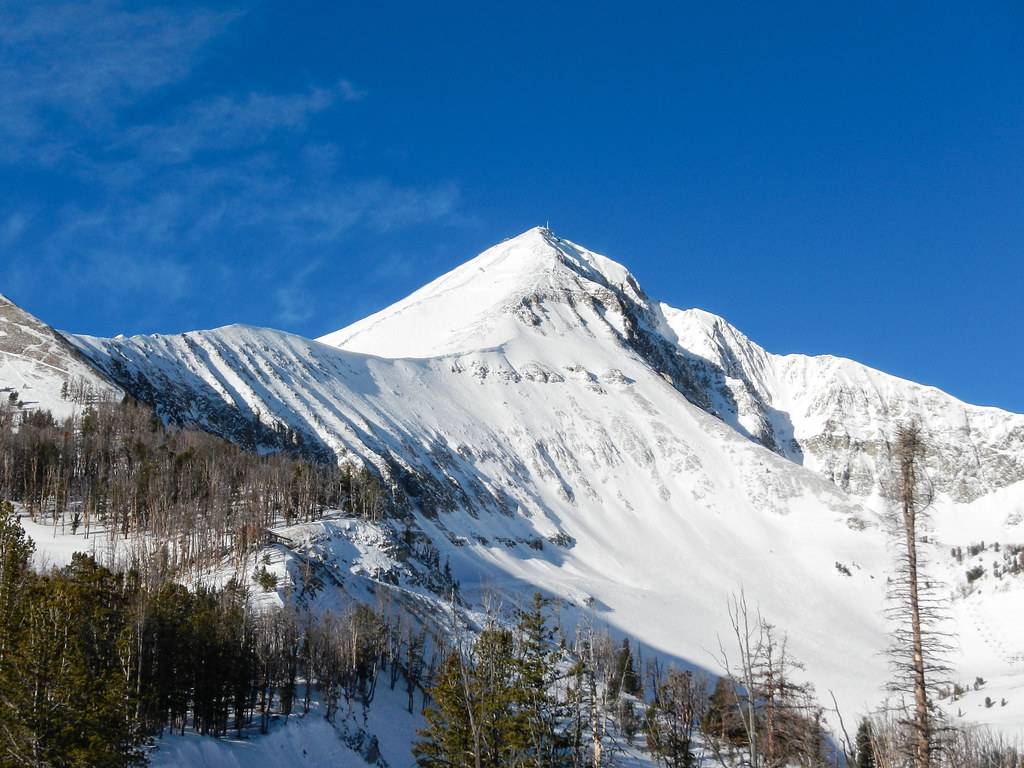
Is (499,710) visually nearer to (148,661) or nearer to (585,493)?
(148,661)

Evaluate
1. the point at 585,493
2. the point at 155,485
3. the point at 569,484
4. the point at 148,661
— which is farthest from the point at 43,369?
the point at 148,661

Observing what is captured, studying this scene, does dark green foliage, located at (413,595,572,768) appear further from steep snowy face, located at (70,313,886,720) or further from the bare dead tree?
steep snowy face, located at (70,313,886,720)

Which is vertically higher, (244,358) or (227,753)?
(244,358)

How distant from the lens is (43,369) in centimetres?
12312

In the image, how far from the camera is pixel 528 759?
108 ft

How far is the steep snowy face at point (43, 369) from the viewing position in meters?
116

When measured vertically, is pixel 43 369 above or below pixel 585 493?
above

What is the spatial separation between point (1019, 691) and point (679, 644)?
36869 millimetres

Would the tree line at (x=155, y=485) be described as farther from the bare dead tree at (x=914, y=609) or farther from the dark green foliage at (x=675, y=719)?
the bare dead tree at (x=914, y=609)

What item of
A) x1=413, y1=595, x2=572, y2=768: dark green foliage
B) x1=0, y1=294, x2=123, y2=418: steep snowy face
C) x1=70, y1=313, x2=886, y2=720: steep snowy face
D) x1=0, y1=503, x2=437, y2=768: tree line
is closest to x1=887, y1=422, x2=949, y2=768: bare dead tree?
x1=413, y1=595, x2=572, y2=768: dark green foliage

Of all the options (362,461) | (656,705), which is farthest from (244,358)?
(656,705)

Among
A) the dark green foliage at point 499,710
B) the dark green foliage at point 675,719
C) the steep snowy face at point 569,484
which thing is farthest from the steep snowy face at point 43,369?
the dark green foliage at point 499,710

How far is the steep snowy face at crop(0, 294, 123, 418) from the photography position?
115625 mm

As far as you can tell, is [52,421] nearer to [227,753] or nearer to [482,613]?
[482,613]
